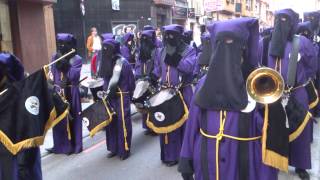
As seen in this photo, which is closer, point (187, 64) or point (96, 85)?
point (187, 64)

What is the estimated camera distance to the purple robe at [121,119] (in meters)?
7.03

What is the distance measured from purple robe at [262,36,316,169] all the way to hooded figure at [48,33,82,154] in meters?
3.39

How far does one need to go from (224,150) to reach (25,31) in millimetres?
12149

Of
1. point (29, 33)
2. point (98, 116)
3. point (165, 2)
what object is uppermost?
point (165, 2)

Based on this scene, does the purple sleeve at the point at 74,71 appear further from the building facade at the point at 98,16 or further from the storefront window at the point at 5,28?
the building facade at the point at 98,16

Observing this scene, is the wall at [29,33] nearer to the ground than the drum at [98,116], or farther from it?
farther from it

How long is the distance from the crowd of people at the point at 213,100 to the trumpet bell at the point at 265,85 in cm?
1

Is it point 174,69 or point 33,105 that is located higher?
point 33,105

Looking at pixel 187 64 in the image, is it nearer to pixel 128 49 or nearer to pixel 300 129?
pixel 300 129

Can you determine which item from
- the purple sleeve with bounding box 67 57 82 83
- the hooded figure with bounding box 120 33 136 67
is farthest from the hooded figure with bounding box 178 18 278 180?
the hooded figure with bounding box 120 33 136 67

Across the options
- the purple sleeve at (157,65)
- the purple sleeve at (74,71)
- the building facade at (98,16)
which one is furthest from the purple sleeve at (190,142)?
the building facade at (98,16)

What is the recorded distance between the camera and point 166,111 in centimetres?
623

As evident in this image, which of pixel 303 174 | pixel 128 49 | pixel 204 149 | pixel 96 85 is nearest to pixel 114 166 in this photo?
pixel 96 85

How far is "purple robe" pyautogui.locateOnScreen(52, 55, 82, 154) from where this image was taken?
287 inches
